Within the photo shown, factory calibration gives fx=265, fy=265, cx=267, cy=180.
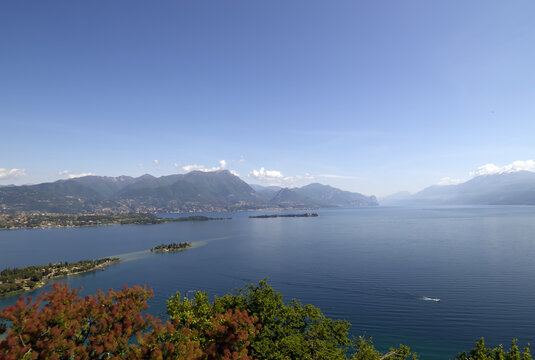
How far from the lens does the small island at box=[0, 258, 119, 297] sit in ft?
295

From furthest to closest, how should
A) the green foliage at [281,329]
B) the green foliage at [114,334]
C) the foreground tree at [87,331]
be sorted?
the green foliage at [281,329], the green foliage at [114,334], the foreground tree at [87,331]

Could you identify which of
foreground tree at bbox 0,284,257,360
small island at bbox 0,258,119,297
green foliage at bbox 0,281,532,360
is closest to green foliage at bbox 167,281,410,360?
green foliage at bbox 0,281,532,360

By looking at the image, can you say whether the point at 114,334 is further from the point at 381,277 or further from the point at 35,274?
the point at 35,274

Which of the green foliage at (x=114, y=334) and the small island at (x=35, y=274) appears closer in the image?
the green foliage at (x=114, y=334)

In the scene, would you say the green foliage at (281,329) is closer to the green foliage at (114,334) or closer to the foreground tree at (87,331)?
the green foliage at (114,334)

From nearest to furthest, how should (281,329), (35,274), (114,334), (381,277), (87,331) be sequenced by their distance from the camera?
(114,334), (87,331), (281,329), (381,277), (35,274)

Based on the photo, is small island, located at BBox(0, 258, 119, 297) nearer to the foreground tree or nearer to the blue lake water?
the blue lake water

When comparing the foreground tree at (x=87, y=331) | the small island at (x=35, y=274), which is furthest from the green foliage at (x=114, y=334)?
the small island at (x=35, y=274)

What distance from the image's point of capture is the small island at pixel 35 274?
9006cm

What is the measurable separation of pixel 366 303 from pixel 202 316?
52.0 m

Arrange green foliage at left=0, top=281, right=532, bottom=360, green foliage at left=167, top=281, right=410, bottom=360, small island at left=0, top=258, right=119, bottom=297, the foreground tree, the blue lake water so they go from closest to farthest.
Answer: the foreground tree
green foliage at left=0, top=281, right=532, bottom=360
green foliage at left=167, top=281, right=410, bottom=360
the blue lake water
small island at left=0, top=258, right=119, bottom=297

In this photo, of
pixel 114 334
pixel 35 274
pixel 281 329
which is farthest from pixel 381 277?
pixel 35 274

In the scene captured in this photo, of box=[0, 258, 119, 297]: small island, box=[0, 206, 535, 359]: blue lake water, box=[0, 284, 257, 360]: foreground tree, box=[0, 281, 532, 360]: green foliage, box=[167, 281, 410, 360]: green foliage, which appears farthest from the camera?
box=[0, 258, 119, 297]: small island

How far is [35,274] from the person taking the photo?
333 feet
